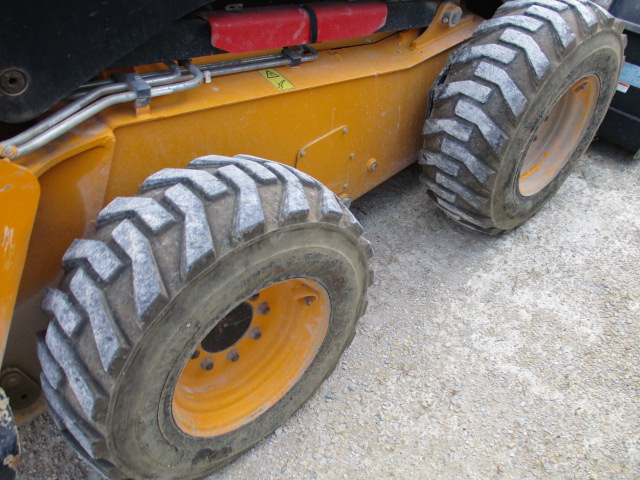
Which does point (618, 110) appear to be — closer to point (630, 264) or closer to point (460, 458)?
point (630, 264)

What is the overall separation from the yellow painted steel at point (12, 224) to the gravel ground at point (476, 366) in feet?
2.97

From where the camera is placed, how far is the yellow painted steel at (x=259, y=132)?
1412 mm

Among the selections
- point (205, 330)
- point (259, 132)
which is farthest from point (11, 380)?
point (259, 132)

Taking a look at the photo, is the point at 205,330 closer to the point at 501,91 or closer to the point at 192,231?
the point at 192,231

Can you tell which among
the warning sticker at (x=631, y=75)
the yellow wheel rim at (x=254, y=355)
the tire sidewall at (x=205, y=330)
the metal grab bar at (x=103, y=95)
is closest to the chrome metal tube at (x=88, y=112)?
the metal grab bar at (x=103, y=95)

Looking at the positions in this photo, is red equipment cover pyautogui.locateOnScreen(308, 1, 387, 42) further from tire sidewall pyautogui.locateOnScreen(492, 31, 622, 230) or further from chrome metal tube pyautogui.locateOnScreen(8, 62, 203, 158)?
tire sidewall pyautogui.locateOnScreen(492, 31, 622, 230)

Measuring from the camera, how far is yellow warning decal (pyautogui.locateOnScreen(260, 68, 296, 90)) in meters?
1.82

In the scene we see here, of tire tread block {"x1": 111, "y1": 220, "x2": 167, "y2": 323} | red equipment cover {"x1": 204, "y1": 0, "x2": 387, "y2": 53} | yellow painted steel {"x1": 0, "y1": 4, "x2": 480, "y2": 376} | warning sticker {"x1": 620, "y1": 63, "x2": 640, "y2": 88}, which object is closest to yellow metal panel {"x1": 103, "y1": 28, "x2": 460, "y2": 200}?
yellow painted steel {"x1": 0, "y1": 4, "x2": 480, "y2": 376}

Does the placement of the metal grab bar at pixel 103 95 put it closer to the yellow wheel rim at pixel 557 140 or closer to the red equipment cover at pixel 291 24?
the red equipment cover at pixel 291 24

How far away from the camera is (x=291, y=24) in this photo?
1.75 metres

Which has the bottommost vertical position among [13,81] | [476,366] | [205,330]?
[476,366]

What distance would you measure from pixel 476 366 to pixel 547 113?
1182mm

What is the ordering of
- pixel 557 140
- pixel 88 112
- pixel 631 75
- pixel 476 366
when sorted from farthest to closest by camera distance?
1. pixel 631 75
2. pixel 557 140
3. pixel 476 366
4. pixel 88 112

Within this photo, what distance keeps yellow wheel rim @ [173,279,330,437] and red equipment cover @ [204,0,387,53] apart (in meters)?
0.80
